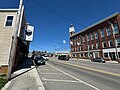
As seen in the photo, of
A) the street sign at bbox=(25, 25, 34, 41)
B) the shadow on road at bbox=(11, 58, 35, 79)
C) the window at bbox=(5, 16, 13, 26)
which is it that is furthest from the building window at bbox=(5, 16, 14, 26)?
the street sign at bbox=(25, 25, 34, 41)

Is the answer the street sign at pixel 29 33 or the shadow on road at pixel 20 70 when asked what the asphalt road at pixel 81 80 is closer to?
the shadow on road at pixel 20 70

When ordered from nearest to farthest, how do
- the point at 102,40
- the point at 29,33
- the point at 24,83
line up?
the point at 24,83 < the point at 29,33 < the point at 102,40

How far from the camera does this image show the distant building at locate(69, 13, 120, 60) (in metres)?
30.8

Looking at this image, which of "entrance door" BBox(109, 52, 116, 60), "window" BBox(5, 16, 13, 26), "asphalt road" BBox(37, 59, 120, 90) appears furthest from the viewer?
"entrance door" BBox(109, 52, 116, 60)

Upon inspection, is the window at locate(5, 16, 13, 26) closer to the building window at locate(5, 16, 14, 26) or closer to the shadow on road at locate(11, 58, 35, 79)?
the building window at locate(5, 16, 14, 26)

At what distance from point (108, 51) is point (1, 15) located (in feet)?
104

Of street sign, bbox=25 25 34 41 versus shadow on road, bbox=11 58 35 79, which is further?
street sign, bbox=25 25 34 41

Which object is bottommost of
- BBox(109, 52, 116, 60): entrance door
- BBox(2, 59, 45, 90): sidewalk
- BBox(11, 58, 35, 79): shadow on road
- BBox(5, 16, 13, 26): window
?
BBox(2, 59, 45, 90): sidewalk

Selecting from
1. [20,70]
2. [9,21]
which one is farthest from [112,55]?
[9,21]

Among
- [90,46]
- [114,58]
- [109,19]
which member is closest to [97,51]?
[90,46]

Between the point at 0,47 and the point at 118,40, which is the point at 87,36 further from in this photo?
the point at 0,47

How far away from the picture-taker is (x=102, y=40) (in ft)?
119

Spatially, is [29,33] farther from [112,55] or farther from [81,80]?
[112,55]

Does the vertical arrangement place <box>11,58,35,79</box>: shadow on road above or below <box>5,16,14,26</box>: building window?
Result: below
